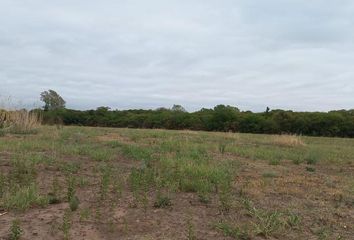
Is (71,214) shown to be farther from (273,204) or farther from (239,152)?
(239,152)

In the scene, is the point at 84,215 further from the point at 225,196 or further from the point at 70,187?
the point at 225,196

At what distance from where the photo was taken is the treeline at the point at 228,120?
35.2 meters

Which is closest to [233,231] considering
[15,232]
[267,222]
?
[267,222]

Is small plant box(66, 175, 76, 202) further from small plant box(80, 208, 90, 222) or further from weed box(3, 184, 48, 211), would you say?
small plant box(80, 208, 90, 222)

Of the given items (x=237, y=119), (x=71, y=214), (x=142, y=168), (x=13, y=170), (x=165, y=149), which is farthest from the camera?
(x=237, y=119)

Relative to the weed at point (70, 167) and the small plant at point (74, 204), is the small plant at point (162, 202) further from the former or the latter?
the weed at point (70, 167)

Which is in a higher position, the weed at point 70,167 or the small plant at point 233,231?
the weed at point 70,167

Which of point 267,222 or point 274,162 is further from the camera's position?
point 274,162

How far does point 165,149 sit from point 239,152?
1.91 metres

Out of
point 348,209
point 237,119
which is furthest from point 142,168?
point 237,119

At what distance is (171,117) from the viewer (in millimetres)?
40625

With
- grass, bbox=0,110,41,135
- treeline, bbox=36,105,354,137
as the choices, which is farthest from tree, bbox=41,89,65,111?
grass, bbox=0,110,41,135

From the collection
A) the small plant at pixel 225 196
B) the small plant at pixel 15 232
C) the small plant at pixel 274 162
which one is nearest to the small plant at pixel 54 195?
the small plant at pixel 15 232

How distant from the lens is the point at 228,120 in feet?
129
